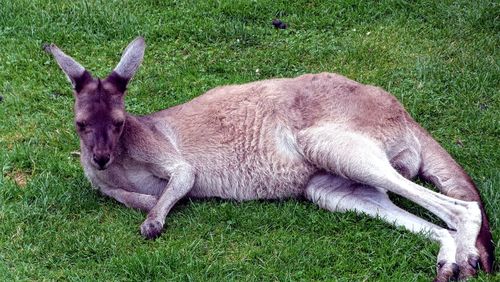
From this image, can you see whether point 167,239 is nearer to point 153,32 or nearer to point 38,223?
point 38,223

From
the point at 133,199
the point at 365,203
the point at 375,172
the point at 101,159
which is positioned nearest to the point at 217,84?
the point at 133,199

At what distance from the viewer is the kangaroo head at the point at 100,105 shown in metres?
5.80

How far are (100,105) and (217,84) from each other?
2319mm

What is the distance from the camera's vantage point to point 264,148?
20.5 ft

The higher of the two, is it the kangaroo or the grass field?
the kangaroo

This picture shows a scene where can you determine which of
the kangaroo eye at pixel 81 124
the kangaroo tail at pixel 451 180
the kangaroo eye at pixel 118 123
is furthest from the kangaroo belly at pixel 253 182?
the kangaroo eye at pixel 81 124

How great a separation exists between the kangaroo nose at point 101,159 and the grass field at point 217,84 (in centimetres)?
44

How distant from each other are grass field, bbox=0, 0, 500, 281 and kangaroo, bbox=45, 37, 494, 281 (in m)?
0.14

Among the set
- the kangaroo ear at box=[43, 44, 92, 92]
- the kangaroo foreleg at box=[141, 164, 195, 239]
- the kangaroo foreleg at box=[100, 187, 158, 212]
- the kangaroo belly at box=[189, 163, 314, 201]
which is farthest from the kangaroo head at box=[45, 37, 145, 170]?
the kangaroo belly at box=[189, 163, 314, 201]

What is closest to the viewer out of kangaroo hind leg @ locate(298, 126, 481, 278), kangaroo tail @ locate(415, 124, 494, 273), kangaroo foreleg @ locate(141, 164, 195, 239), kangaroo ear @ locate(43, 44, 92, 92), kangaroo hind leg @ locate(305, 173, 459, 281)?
kangaroo tail @ locate(415, 124, 494, 273)

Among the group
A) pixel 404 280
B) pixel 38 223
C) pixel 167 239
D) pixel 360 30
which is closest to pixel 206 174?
pixel 167 239

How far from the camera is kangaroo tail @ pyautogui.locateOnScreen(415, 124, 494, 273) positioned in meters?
5.14

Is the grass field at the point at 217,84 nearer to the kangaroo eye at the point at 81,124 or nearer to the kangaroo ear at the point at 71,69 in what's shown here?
the kangaroo eye at the point at 81,124

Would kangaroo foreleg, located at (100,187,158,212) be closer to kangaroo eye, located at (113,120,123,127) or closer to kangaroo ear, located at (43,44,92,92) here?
kangaroo eye, located at (113,120,123,127)
